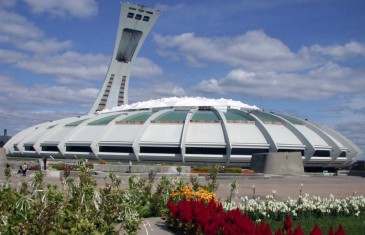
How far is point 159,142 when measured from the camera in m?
48.1

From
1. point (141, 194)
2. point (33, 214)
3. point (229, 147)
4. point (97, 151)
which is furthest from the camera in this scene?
point (97, 151)

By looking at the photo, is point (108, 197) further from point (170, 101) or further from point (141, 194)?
point (170, 101)

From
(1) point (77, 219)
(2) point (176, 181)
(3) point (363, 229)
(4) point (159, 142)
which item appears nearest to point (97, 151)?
(4) point (159, 142)

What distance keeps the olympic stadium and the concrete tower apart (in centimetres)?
1581

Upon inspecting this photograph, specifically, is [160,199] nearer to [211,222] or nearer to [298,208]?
[298,208]

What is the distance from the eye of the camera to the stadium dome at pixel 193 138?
47.6 metres

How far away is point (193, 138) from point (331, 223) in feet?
121

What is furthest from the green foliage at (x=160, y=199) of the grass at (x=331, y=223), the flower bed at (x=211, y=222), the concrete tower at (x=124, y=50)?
the concrete tower at (x=124, y=50)

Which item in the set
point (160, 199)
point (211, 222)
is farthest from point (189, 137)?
point (211, 222)

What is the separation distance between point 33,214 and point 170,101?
55.5 metres

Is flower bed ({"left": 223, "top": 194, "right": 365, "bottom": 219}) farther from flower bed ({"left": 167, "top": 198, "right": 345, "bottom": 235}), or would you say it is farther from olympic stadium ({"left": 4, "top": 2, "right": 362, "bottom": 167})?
olympic stadium ({"left": 4, "top": 2, "right": 362, "bottom": 167})

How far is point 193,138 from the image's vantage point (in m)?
47.9

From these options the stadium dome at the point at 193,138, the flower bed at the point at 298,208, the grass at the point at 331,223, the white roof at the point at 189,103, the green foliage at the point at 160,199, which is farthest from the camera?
the white roof at the point at 189,103

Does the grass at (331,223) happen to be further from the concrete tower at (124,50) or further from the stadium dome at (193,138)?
the concrete tower at (124,50)
